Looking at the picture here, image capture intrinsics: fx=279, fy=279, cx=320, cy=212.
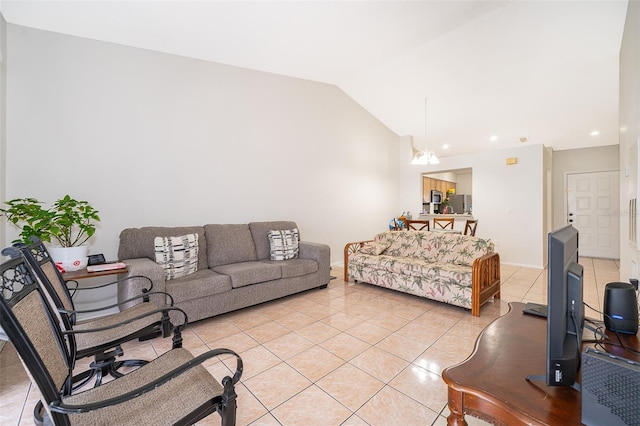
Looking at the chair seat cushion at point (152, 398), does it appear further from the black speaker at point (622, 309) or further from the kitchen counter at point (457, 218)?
the kitchen counter at point (457, 218)

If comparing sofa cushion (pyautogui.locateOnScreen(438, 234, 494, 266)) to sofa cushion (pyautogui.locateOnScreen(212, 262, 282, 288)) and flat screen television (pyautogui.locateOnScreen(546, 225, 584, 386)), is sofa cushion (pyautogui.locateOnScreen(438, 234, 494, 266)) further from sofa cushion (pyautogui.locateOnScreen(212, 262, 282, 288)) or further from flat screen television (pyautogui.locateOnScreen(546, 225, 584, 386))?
flat screen television (pyautogui.locateOnScreen(546, 225, 584, 386))

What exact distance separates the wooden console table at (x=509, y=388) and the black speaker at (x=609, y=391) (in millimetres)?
58

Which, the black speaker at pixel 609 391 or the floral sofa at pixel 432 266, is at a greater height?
the black speaker at pixel 609 391

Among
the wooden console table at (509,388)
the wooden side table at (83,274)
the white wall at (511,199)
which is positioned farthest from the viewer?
the white wall at (511,199)

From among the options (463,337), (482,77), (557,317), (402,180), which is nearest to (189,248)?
(463,337)

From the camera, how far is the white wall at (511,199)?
16.3 ft

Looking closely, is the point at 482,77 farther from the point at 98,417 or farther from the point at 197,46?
the point at 98,417

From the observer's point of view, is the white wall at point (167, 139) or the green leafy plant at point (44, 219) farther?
the white wall at point (167, 139)

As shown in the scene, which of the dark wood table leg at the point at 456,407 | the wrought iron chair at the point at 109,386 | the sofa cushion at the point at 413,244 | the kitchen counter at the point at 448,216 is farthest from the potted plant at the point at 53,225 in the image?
the kitchen counter at the point at 448,216

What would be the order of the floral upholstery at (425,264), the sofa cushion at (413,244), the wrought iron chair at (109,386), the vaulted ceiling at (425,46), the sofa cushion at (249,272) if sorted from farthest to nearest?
the sofa cushion at (413,244)
the floral upholstery at (425,264)
the sofa cushion at (249,272)
the vaulted ceiling at (425,46)
the wrought iron chair at (109,386)

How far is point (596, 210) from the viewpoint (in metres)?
5.89

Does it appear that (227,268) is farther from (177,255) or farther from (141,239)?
(141,239)

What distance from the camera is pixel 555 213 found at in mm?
6309

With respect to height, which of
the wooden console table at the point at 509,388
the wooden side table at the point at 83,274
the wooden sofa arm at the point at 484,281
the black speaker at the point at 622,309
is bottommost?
the wooden sofa arm at the point at 484,281
